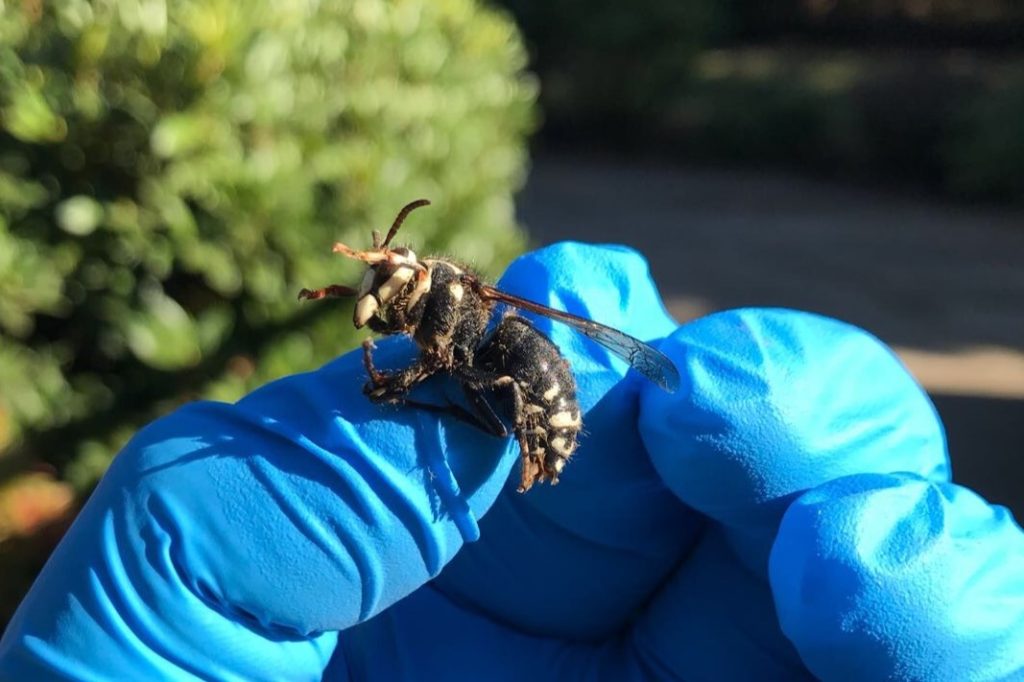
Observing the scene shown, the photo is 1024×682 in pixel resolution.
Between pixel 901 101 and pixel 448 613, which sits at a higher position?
pixel 448 613

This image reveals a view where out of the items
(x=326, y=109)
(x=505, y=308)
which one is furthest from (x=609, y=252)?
(x=326, y=109)

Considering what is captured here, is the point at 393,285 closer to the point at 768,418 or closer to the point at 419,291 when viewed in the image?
the point at 419,291

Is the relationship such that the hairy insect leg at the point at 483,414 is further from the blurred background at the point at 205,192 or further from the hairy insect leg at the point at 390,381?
the blurred background at the point at 205,192

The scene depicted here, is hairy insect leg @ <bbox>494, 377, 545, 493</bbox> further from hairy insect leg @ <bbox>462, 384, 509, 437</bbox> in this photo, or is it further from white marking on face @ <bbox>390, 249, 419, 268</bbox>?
white marking on face @ <bbox>390, 249, 419, 268</bbox>

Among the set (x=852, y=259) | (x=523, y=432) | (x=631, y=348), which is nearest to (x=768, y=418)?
(x=631, y=348)

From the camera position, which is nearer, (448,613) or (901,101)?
(448,613)

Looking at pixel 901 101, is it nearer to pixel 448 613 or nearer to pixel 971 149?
pixel 971 149

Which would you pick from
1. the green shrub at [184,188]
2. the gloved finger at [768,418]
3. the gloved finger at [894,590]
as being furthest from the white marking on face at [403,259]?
the green shrub at [184,188]
